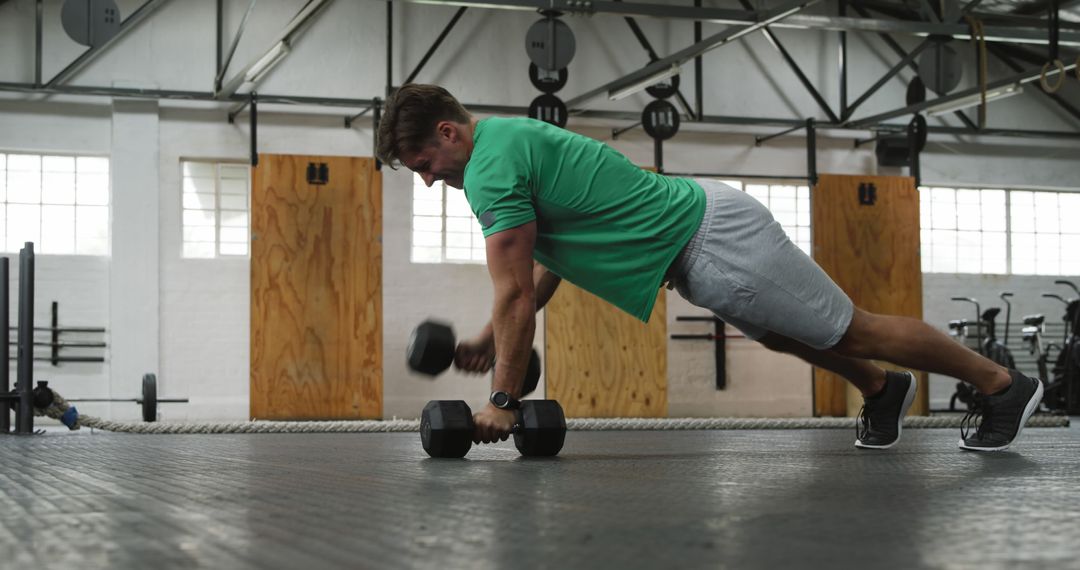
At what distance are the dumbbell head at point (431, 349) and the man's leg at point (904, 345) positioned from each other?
805 millimetres

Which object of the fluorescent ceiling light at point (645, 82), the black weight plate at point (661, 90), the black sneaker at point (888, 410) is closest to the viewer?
the black sneaker at point (888, 410)

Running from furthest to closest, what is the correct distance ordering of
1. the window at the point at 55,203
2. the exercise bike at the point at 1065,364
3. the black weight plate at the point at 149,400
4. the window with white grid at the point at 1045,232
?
the window with white grid at the point at 1045,232
the exercise bike at the point at 1065,364
the window at the point at 55,203
the black weight plate at the point at 149,400

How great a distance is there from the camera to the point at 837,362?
2688mm

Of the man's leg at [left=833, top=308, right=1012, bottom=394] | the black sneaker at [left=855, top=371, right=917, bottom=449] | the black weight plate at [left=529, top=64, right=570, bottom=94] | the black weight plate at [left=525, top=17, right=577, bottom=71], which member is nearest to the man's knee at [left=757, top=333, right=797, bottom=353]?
the man's leg at [left=833, top=308, right=1012, bottom=394]

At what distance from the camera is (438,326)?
253 cm

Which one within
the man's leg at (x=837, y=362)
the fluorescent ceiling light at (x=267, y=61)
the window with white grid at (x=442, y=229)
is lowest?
the man's leg at (x=837, y=362)

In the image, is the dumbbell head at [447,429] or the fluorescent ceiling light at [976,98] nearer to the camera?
the dumbbell head at [447,429]

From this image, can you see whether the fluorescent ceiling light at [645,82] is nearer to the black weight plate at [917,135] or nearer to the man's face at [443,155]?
the black weight plate at [917,135]

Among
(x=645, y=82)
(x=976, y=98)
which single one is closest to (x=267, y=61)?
(x=645, y=82)

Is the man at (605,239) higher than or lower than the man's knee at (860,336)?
higher

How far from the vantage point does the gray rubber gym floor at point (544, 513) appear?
101 cm

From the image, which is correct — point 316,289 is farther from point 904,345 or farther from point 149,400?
point 904,345

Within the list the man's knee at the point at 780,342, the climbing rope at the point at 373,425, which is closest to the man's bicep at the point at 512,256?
the man's knee at the point at 780,342

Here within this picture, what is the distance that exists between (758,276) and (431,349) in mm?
686
